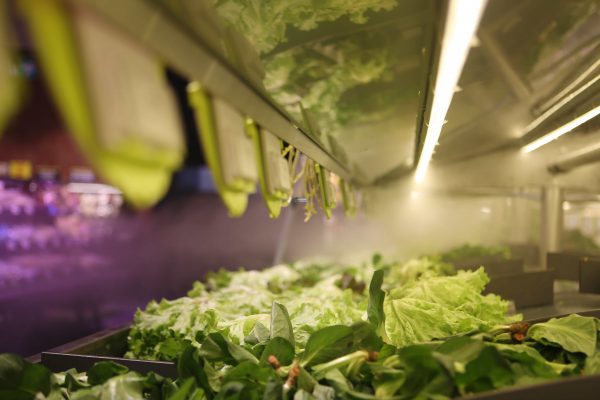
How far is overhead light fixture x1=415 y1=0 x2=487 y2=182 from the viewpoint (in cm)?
118

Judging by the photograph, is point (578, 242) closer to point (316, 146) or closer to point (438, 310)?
point (438, 310)

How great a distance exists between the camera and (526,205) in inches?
234

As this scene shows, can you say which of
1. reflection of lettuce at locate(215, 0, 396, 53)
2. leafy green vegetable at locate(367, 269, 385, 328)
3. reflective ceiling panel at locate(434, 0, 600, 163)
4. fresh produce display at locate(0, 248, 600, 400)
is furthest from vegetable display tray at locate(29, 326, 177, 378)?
reflective ceiling panel at locate(434, 0, 600, 163)

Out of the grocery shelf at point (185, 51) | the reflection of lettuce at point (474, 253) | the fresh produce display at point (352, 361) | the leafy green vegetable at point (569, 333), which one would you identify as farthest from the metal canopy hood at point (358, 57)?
the reflection of lettuce at point (474, 253)

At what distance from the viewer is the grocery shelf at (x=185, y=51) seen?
2.59 ft

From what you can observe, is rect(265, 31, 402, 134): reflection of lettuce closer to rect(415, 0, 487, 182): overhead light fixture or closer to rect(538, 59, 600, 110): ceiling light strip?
rect(415, 0, 487, 182): overhead light fixture

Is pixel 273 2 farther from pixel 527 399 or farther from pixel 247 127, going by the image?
pixel 527 399

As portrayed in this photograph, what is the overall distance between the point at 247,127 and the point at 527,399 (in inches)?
39.5

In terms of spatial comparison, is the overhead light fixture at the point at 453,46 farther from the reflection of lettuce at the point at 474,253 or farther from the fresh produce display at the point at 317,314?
the reflection of lettuce at the point at 474,253

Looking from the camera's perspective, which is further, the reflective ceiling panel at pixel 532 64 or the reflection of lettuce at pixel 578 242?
the reflection of lettuce at pixel 578 242

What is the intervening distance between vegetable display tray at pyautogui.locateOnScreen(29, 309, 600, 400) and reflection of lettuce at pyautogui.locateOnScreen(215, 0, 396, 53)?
125cm

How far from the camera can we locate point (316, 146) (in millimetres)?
2260

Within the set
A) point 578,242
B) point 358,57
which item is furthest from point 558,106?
point 578,242

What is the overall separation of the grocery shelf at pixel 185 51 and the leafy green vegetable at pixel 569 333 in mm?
1166
